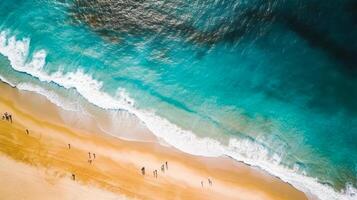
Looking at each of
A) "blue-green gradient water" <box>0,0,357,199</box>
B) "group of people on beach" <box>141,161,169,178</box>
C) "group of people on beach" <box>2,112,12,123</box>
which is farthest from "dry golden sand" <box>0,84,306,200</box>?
"blue-green gradient water" <box>0,0,357,199</box>

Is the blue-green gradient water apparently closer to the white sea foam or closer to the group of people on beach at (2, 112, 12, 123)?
the white sea foam

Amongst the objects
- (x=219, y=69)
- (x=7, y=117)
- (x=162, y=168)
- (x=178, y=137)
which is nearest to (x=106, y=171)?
(x=162, y=168)

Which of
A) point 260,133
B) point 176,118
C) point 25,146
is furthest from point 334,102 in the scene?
point 25,146

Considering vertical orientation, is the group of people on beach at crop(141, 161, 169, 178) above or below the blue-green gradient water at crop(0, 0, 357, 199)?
below

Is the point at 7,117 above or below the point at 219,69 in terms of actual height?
below

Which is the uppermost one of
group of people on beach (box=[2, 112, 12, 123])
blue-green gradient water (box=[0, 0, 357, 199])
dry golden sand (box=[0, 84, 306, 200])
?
blue-green gradient water (box=[0, 0, 357, 199])

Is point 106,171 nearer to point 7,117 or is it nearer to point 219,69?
point 7,117
